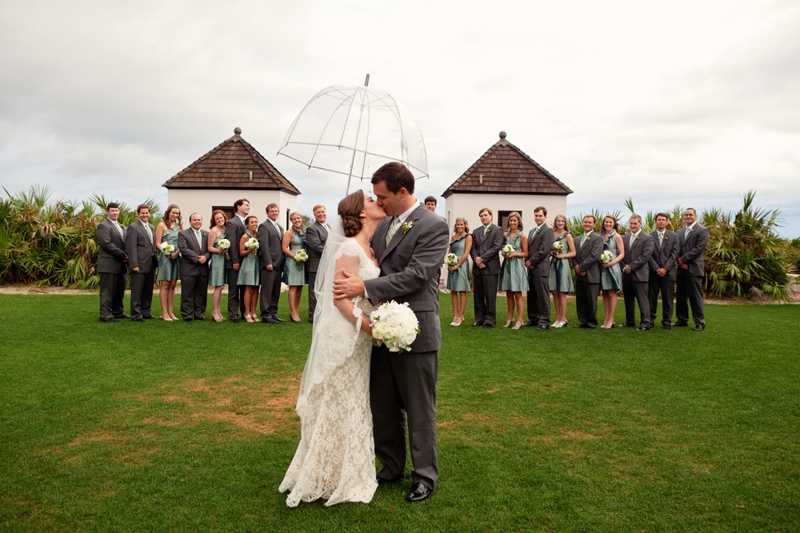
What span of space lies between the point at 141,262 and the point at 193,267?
101 cm

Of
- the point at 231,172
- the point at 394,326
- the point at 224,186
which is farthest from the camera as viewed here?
the point at 231,172

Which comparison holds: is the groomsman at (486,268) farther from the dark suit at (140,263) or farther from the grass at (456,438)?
the dark suit at (140,263)

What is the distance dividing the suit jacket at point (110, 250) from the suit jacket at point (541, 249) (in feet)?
26.6

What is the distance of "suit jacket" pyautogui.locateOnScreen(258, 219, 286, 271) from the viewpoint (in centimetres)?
1155

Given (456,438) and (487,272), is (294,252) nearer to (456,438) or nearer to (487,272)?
(487,272)

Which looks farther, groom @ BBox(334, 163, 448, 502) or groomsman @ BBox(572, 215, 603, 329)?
groomsman @ BBox(572, 215, 603, 329)

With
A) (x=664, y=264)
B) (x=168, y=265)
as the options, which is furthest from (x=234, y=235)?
(x=664, y=264)

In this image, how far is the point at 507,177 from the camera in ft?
85.4

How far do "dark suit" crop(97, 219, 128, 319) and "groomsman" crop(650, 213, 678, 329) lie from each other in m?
10.6

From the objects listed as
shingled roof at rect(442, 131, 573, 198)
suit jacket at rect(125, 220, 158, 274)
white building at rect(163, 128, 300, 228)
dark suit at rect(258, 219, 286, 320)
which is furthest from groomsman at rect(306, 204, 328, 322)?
shingled roof at rect(442, 131, 573, 198)

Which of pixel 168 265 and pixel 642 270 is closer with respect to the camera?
pixel 642 270

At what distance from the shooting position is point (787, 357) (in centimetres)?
866

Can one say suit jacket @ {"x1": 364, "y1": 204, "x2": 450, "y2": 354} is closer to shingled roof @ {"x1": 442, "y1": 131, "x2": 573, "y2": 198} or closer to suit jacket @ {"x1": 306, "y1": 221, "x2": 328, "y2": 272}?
suit jacket @ {"x1": 306, "y1": 221, "x2": 328, "y2": 272}

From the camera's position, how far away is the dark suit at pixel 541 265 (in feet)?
37.1
